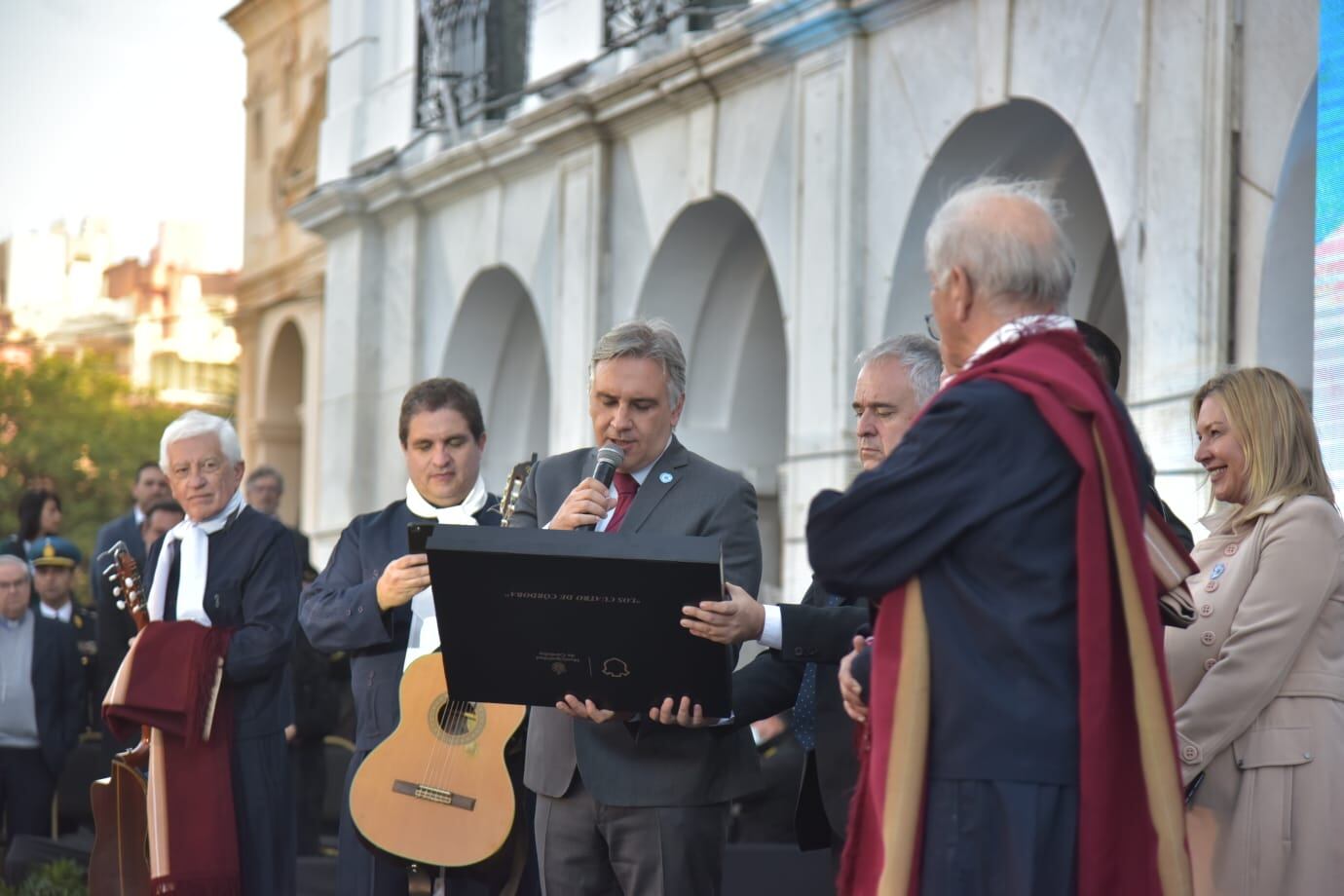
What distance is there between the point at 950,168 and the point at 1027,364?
26.7 feet

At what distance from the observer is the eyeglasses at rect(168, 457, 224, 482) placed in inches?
241

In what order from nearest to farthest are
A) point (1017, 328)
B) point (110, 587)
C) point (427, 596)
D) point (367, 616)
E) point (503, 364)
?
1. point (1017, 328)
2. point (367, 616)
3. point (427, 596)
4. point (110, 587)
5. point (503, 364)

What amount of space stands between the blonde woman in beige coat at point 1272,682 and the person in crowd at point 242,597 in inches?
115

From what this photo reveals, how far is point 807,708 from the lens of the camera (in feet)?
16.0

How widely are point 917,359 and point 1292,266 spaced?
4337 millimetres

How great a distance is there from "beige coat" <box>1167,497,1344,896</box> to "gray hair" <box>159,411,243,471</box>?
10.6 ft

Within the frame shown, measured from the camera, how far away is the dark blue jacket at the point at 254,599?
236 inches

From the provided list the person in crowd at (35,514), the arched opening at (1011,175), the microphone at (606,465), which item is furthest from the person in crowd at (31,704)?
the microphone at (606,465)

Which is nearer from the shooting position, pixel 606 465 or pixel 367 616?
pixel 606 465

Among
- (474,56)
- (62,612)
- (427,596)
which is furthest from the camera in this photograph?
(474,56)

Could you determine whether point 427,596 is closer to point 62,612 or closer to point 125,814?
point 125,814

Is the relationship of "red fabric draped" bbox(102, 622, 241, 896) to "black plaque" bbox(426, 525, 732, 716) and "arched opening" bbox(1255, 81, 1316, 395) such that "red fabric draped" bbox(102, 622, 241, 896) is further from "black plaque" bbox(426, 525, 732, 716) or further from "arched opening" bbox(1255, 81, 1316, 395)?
"arched opening" bbox(1255, 81, 1316, 395)

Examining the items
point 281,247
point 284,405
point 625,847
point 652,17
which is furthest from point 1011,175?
point 284,405

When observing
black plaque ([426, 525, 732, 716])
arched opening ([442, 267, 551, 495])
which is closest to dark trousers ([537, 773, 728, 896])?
black plaque ([426, 525, 732, 716])
